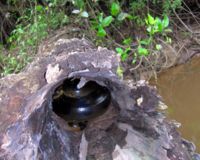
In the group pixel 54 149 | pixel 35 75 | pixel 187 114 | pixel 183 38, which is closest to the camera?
pixel 35 75

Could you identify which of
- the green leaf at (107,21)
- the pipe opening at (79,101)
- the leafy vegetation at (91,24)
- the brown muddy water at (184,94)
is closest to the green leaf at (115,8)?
the leafy vegetation at (91,24)

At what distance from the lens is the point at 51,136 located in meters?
1.26

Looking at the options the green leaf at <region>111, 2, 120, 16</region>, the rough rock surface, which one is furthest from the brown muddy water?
the rough rock surface

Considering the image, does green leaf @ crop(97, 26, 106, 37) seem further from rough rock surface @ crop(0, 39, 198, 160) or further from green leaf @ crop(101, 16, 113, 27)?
rough rock surface @ crop(0, 39, 198, 160)

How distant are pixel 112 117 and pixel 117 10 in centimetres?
110

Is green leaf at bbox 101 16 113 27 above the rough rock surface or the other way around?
the other way around

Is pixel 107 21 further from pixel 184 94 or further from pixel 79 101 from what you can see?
pixel 79 101

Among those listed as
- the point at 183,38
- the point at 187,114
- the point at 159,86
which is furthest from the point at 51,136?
the point at 183,38

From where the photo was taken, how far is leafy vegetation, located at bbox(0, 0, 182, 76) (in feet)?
6.98

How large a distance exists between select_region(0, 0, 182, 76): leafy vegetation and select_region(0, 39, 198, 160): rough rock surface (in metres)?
0.81

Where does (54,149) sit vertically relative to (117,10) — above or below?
above

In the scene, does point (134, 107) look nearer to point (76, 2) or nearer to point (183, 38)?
point (76, 2)

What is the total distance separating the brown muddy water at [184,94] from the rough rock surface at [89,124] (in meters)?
0.73

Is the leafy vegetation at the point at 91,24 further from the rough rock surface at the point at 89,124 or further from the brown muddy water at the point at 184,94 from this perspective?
the rough rock surface at the point at 89,124
